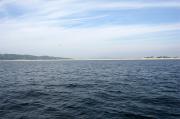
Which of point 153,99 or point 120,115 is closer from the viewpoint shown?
point 120,115

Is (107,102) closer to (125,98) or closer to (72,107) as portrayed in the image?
(125,98)

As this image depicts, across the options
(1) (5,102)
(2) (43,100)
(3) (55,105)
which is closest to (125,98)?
(3) (55,105)

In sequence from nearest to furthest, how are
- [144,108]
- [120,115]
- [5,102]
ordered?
[120,115], [144,108], [5,102]

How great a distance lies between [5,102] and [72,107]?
256 inches

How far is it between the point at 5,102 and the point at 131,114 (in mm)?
11233

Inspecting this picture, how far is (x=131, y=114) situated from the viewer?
11.9 metres

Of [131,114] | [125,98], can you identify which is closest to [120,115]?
[131,114]

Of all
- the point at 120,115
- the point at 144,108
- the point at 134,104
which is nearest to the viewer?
the point at 120,115

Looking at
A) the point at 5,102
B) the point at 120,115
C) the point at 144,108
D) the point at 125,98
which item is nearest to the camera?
the point at 120,115

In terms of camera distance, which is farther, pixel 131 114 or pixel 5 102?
pixel 5 102

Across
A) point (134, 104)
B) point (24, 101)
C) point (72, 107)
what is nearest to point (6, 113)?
point (24, 101)

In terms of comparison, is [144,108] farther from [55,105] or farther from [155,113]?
[55,105]

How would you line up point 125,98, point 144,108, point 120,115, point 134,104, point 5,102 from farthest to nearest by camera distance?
point 125,98, point 5,102, point 134,104, point 144,108, point 120,115

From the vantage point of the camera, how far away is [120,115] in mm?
11711
